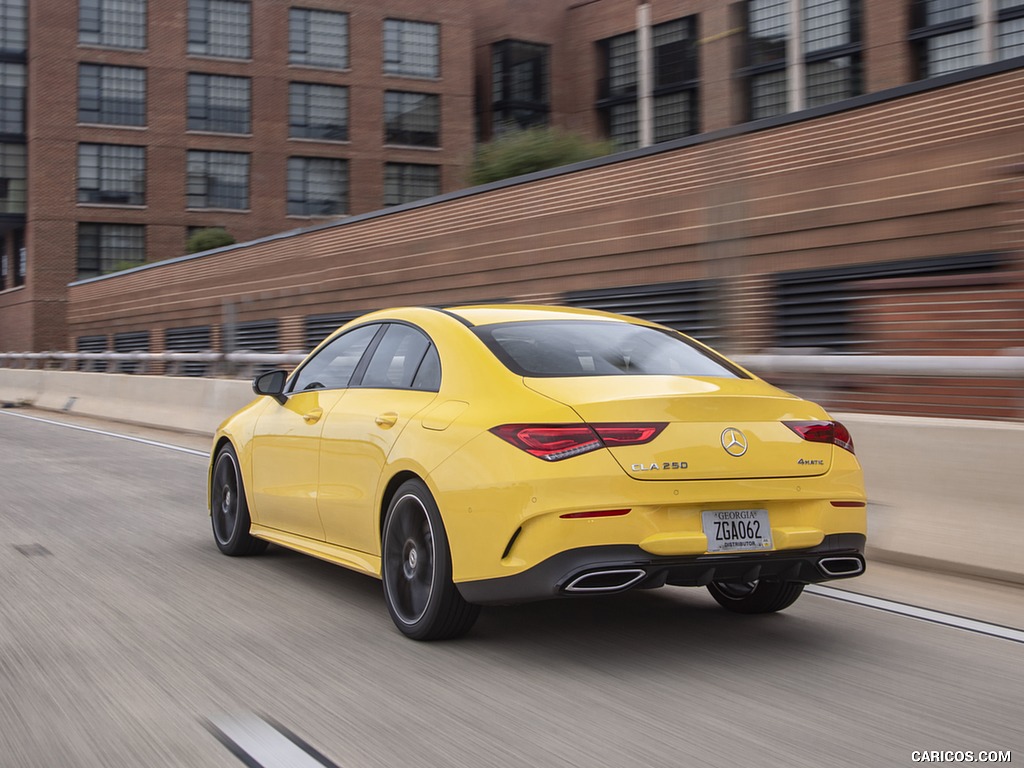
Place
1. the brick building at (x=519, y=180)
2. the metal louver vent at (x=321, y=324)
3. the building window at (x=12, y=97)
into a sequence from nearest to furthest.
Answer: the brick building at (x=519, y=180), the metal louver vent at (x=321, y=324), the building window at (x=12, y=97)

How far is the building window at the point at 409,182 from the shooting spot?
53.3 m

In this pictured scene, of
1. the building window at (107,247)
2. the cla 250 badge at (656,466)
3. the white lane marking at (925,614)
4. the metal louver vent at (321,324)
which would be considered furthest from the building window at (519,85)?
the cla 250 badge at (656,466)

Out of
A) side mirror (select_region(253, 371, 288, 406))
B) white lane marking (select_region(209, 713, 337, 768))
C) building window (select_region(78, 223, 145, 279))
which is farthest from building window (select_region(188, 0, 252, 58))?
white lane marking (select_region(209, 713, 337, 768))

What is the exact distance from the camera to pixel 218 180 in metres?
50.9

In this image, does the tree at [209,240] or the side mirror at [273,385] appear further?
the tree at [209,240]

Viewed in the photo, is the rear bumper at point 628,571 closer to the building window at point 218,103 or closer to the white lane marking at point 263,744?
the white lane marking at point 263,744

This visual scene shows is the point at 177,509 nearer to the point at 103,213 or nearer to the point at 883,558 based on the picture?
the point at 883,558

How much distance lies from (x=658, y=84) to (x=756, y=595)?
4161cm

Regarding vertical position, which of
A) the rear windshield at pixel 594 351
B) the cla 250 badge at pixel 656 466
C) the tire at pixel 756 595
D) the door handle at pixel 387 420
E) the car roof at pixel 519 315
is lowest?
the tire at pixel 756 595

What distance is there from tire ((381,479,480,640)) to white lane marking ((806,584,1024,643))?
2182 mm

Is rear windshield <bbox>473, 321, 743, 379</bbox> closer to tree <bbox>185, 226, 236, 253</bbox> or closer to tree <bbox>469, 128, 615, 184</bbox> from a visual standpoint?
tree <bbox>469, 128, 615, 184</bbox>

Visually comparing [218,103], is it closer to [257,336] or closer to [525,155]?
[257,336]

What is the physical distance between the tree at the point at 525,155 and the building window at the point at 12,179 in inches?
1224

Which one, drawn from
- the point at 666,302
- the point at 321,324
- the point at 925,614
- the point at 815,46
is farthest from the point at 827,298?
the point at 815,46
